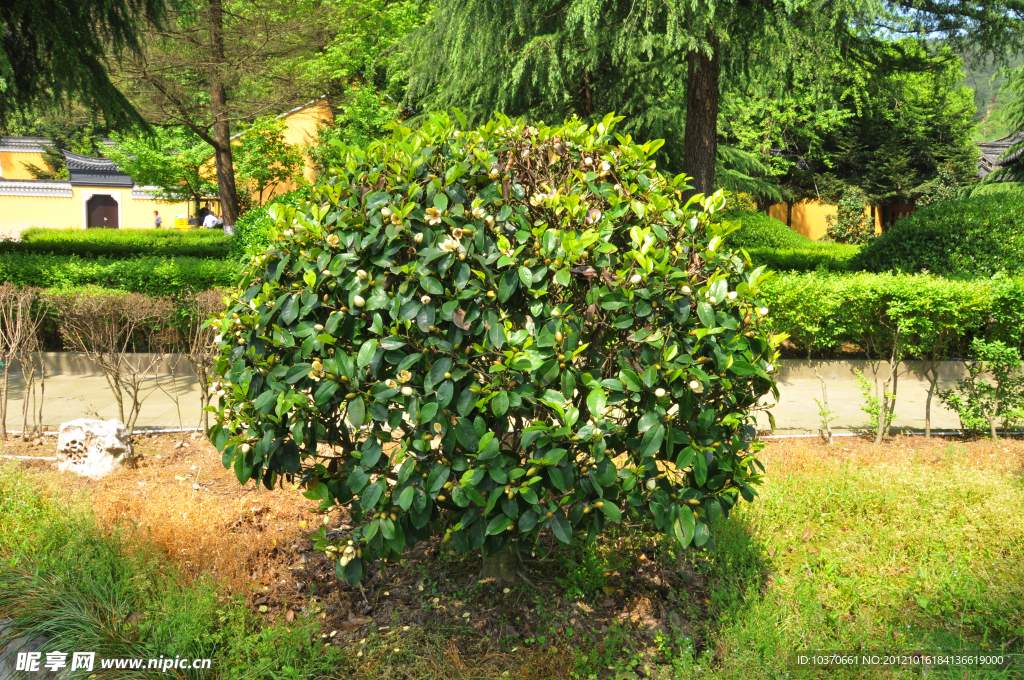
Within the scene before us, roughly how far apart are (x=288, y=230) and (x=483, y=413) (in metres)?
1.28

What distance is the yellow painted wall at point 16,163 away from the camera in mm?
50781

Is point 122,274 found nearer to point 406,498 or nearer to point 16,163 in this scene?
point 406,498

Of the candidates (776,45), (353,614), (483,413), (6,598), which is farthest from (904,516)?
(776,45)

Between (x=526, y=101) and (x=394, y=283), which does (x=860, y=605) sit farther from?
(x=526, y=101)

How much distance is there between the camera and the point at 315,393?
2.82 m

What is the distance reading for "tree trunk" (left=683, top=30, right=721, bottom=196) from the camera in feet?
31.4

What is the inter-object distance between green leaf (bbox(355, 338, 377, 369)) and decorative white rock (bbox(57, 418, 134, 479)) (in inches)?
145

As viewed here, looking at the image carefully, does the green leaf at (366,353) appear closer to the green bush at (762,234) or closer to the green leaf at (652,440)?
the green leaf at (652,440)

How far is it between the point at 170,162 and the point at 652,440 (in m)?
28.7

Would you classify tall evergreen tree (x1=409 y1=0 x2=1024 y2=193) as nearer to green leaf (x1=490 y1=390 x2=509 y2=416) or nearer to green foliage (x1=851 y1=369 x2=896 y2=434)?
green foliage (x1=851 y1=369 x2=896 y2=434)

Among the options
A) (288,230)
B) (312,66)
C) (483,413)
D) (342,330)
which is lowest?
(483,413)

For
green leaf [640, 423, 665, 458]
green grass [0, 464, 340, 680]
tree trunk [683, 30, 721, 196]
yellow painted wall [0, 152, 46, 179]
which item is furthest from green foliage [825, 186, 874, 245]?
yellow painted wall [0, 152, 46, 179]

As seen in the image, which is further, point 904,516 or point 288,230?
A: point 904,516

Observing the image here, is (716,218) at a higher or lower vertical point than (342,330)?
higher
